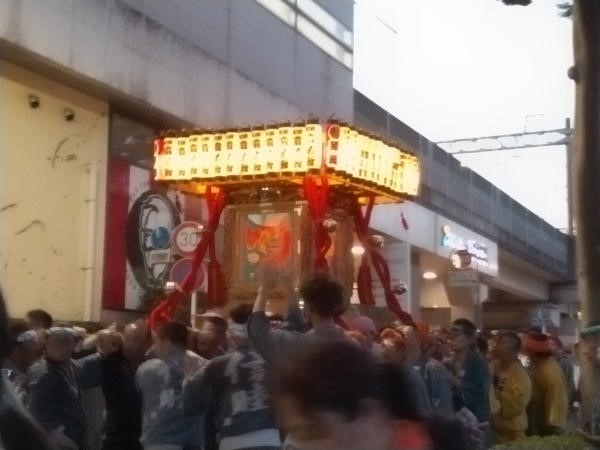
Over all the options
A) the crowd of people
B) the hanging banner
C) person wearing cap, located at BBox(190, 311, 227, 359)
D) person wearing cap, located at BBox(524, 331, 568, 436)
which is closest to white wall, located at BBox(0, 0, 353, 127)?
the hanging banner

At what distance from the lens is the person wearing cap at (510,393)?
10.5 metres

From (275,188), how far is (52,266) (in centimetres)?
406

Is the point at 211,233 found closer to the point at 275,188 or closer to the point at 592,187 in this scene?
the point at 275,188

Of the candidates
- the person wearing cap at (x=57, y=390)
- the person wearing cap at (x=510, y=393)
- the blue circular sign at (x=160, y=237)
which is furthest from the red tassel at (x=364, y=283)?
the person wearing cap at (x=57, y=390)

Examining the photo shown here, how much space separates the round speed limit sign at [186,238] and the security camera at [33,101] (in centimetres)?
290

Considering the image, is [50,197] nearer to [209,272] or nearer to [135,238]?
[135,238]

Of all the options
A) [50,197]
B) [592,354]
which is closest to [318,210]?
[50,197]

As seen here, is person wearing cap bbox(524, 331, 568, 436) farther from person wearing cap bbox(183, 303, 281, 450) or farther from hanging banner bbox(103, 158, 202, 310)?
hanging banner bbox(103, 158, 202, 310)

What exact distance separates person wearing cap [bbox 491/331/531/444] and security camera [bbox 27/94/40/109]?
859cm

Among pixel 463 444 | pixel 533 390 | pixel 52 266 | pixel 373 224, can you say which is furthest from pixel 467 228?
pixel 463 444

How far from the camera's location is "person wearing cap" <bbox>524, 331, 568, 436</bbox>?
11156 mm

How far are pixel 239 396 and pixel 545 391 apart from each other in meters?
5.34

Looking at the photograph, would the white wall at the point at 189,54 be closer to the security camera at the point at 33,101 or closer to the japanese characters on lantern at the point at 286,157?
the security camera at the point at 33,101

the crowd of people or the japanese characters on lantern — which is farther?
the japanese characters on lantern
